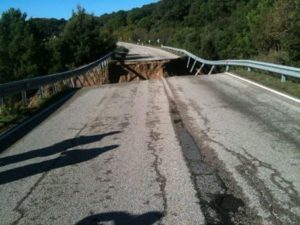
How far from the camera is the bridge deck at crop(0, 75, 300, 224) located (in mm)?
5434

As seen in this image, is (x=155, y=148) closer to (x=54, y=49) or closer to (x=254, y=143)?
(x=254, y=143)

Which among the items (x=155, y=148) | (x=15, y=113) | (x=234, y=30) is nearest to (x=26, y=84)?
(x=15, y=113)

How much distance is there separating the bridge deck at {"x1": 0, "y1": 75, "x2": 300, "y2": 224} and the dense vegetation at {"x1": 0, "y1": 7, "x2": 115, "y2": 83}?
1488 inches

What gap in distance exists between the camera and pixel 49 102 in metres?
16.2

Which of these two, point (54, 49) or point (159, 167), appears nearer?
point (159, 167)

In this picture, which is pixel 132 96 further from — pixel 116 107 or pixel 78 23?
pixel 78 23

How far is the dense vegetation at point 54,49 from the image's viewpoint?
50.7 m

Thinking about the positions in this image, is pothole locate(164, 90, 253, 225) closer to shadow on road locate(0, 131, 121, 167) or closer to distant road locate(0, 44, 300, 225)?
distant road locate(0, 44, 300, 225)

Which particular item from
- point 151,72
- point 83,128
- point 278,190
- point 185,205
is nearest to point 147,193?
point 185,205

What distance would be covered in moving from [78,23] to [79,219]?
49.1 m

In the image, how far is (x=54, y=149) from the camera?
862 centimetres

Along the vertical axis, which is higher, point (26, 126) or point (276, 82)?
point (276, 82)

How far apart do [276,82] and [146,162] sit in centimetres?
1048

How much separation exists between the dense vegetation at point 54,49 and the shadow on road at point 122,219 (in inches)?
1714
